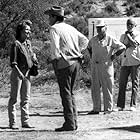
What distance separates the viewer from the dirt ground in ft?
25.2

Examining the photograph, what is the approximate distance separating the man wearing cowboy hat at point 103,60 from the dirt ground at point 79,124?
1.17ft

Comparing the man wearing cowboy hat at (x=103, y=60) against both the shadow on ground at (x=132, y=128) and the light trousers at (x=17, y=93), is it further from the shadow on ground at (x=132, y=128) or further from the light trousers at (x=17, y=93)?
the light trousers at (x=17, y=93)

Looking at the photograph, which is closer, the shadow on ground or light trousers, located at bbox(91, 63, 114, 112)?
the shadow on ground

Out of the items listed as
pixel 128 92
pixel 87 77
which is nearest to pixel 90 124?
pixel 128 92

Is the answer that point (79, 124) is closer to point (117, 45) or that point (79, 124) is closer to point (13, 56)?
point (13, 56)

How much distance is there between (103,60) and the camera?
32.5 feet

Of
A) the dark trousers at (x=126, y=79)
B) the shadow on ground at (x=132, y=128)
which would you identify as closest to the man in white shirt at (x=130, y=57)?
the dark trousers at (x=126, y=79)

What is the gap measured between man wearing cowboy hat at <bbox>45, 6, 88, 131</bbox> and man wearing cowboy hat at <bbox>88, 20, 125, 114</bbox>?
1819 millimetres

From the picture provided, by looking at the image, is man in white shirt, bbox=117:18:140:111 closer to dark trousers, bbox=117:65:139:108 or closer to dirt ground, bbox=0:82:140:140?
dark trousers, bbox=117:65:139:108

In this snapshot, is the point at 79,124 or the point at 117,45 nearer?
the point at 79,124

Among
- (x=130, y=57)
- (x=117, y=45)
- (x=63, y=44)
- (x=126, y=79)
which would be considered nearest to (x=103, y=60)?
(x=117, y=45)

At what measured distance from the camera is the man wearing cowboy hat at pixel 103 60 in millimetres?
9852

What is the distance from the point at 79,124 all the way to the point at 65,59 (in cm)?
154

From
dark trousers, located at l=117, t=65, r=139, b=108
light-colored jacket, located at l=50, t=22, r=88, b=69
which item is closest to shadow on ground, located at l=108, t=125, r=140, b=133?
light-colored jacket, located at l=50, t=22, r=88, b=69
